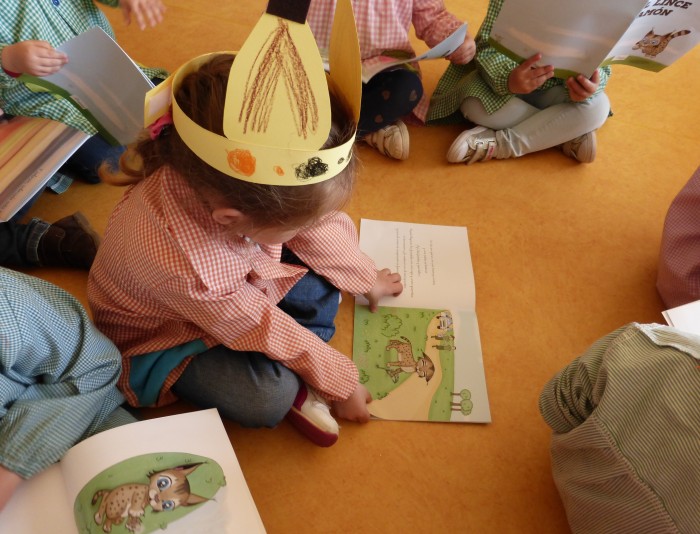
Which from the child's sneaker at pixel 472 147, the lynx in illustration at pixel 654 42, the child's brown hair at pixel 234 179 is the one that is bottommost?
the child's sneaker at pixel 472 147

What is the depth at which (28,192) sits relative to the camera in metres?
1.00

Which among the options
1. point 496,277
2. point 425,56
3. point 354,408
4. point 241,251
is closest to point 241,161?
point 241,251

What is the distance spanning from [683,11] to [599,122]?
324mm

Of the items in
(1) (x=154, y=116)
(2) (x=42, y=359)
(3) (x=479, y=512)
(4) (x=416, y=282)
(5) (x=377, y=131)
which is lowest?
(3) (x=479, y=512)

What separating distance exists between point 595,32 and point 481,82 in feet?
1.00

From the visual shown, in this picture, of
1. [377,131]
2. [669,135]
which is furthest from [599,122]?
[377,131]

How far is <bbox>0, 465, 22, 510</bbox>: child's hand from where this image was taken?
0.66 m

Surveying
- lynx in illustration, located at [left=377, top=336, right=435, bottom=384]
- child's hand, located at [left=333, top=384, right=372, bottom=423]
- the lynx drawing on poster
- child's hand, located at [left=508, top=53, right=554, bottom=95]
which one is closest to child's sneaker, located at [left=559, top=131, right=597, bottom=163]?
child's hand, located at [left=508, top=53, right=554, bottom=95]

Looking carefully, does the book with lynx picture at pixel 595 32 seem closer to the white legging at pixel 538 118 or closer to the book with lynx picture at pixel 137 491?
the white legging at pixel 538 118

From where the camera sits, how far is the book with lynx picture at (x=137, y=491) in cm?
67

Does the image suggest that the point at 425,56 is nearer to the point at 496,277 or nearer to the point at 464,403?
the point at 496,277

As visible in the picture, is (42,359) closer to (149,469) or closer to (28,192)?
(149,469)

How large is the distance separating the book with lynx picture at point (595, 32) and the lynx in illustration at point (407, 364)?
609 mm

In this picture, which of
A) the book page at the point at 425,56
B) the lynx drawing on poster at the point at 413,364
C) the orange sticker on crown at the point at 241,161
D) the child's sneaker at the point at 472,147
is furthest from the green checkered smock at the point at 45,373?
the child's sneaker at the point at 472,147
